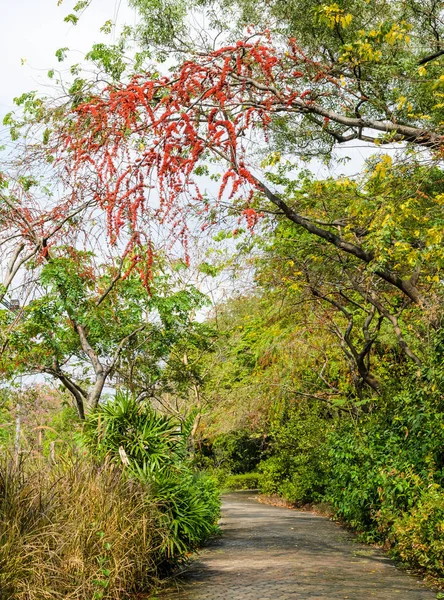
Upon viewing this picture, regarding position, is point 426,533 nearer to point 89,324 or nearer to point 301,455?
point 89,324

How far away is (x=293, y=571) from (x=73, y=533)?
3924 millimetres

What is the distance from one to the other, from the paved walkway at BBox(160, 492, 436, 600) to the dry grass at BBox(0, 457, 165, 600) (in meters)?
0.75

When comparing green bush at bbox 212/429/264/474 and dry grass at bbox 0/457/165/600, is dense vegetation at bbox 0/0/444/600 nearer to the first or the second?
dry grass at bbox 0/457/165/600

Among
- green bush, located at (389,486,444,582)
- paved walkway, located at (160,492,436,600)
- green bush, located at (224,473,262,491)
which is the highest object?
green bush, located at (224,473,262,491)

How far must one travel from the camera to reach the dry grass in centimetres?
634

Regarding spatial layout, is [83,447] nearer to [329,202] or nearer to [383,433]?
[383,433]

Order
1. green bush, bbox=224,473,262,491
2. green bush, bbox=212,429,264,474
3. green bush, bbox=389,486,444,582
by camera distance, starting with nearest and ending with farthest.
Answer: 1. green bush, bbox=389,486,444,582
2. green bush, bbox=212,429,264,474
3. green bush, bbox=224,473,262,491

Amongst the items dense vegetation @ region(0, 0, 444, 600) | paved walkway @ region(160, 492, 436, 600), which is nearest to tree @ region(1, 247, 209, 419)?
dense vegetation @ region(0, 0, 444, 600)

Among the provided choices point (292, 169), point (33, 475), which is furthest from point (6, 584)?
point (292, 169)

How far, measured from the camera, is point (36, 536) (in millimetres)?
6496

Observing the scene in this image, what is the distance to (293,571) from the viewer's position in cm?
963

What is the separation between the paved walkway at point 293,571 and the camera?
8.12m

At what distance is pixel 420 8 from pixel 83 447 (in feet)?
29.6

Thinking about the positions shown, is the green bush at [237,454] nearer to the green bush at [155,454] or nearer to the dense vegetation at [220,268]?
the dense vegetation at [220,268]
